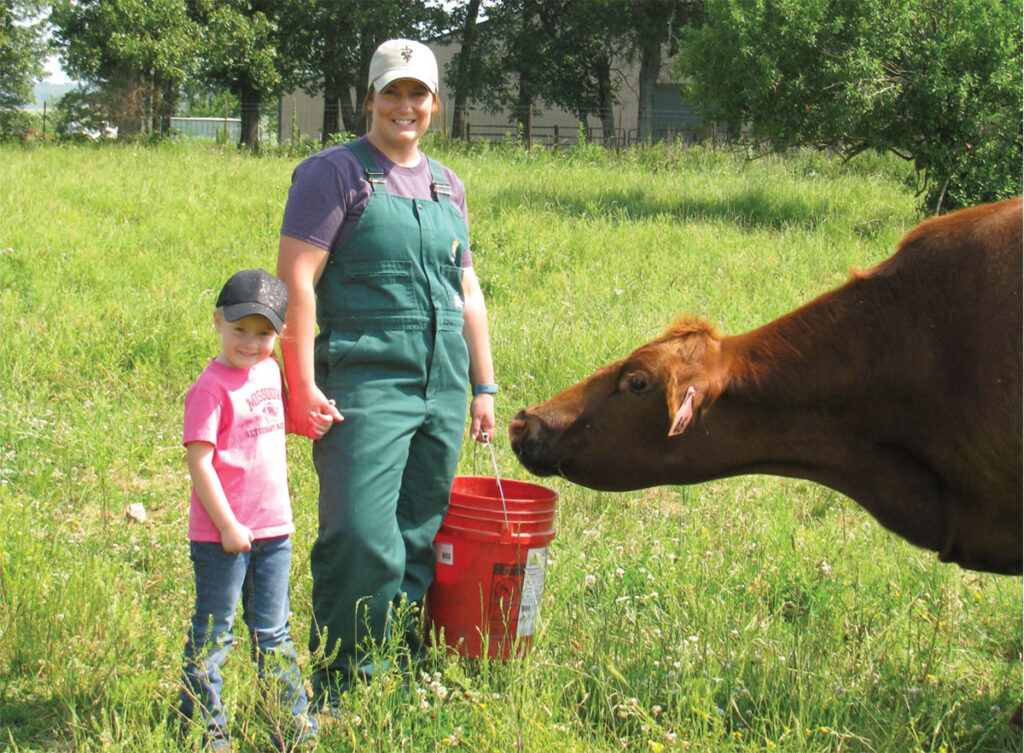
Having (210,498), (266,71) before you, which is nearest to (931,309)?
(210,498)

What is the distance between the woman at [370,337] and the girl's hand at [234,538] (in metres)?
0.39

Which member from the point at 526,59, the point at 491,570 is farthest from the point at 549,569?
the point at 526,59

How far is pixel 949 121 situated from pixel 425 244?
10.2 meters

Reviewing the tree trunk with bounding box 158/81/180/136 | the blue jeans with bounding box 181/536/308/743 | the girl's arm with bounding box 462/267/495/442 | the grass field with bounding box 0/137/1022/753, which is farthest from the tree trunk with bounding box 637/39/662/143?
the blue jeans with bounding box 181/536/308/743

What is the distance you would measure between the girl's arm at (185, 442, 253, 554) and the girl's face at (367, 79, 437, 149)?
43.8 inches

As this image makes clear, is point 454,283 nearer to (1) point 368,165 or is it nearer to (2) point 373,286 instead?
(2) point 373,286

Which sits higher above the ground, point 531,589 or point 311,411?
point 311,411

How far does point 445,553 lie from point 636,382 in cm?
83

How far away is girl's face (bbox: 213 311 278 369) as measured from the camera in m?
2.91

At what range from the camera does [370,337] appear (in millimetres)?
3221

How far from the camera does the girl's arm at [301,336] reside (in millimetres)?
3092

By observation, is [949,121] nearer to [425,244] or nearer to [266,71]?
[425,244]

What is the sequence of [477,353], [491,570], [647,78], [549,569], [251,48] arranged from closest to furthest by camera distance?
[491,570] < [477,353] < [549,569] < [251,48] < [647,78]

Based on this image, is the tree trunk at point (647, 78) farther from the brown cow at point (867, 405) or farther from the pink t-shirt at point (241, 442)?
the pink t-shirt at point (241, 442)
